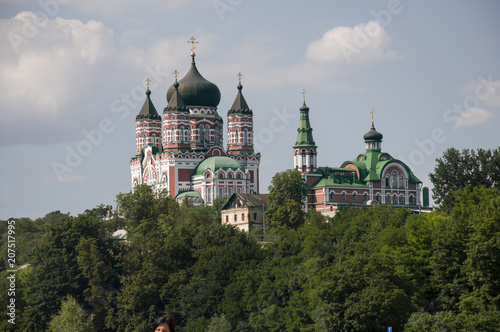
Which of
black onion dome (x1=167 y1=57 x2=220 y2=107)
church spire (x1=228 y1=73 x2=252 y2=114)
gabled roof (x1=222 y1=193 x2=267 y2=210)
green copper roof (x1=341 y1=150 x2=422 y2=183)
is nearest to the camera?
gabled roof (x1=222 y1=193 x2=267 y2=210)

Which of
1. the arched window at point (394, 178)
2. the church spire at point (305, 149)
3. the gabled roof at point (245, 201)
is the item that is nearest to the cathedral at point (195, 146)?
the church spire at point (305, 149)

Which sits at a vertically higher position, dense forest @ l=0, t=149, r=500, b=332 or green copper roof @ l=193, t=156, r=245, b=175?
green copper roof @ l=193, t=156, r=245, b=175

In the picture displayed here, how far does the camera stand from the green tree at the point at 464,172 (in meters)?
66.2

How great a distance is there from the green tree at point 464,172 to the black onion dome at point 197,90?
43.5m

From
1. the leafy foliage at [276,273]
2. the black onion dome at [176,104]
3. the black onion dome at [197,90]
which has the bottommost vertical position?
the leafy foliage at [276,273]

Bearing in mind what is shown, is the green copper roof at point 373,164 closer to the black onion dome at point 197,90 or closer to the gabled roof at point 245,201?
the black onion dome at point 197,90

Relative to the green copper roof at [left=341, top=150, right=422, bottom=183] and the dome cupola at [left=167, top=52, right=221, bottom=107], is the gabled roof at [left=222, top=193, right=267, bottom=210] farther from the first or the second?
the dome cupola at [left=167, top=52, right=221, bottom=107]

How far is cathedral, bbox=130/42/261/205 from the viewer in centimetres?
9912

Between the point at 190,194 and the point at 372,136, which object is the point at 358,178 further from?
the point at 190,194

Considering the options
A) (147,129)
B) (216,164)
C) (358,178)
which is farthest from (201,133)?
(358,178)

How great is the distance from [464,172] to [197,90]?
147ft

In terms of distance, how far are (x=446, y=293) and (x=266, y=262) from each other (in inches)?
529

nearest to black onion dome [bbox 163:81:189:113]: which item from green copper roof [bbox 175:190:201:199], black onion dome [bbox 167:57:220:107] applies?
black onion dome [bbox 167:57:220:107]

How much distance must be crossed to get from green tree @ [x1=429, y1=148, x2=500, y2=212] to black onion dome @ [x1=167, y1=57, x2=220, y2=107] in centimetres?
4348
